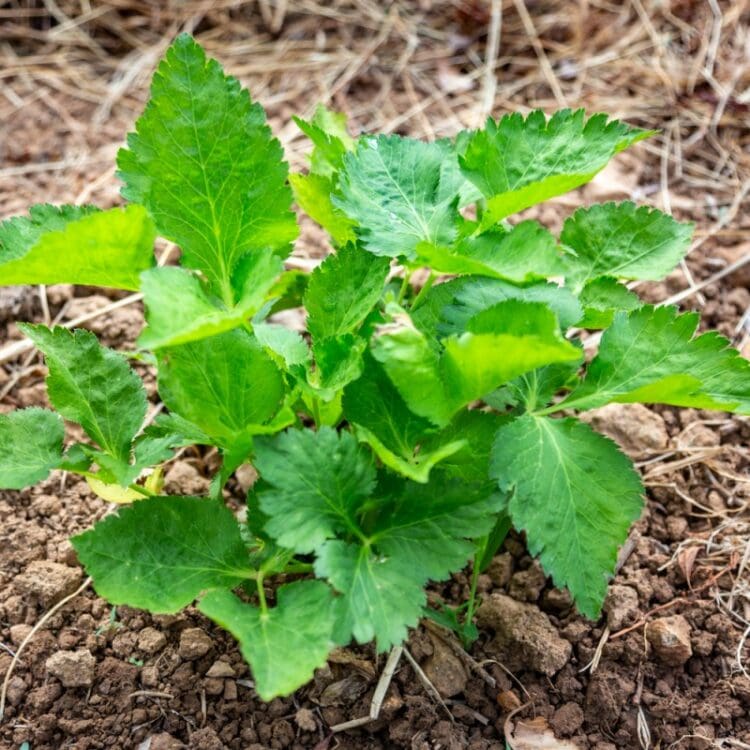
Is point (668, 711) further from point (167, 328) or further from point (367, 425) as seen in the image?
point (167, 328)

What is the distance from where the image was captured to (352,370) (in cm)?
119

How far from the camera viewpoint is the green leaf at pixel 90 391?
1312mm

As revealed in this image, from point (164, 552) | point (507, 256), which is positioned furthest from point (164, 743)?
point (507, 256)

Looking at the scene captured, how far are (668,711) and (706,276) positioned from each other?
1.06 m

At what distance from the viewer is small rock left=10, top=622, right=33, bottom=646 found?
144 centimetres

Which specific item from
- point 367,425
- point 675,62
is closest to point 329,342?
point 367,425

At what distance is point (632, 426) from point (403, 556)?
2.48ft

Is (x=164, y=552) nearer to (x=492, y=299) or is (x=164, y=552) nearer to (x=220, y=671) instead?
(x=220, y=671)

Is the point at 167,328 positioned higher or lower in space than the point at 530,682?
higher

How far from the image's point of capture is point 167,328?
1.10m

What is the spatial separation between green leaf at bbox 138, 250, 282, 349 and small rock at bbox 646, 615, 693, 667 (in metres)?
0.83

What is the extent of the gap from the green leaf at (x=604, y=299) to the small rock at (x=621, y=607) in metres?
0.46

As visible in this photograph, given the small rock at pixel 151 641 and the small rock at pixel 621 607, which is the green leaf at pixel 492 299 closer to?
the small rock at pixel 621 607

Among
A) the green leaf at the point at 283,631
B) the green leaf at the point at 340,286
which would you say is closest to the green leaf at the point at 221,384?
the green leaf at the point at 340,286
